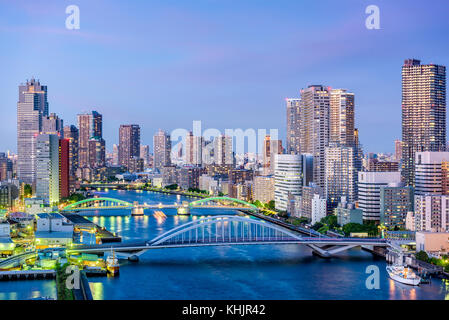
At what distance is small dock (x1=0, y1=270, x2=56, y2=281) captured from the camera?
6.90m

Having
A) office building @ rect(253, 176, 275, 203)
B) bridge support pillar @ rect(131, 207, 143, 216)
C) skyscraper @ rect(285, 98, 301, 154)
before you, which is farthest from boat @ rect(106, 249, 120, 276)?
skyscraper @ rect(285, 98, 301, 154)

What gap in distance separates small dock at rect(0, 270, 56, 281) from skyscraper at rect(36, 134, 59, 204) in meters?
10.4

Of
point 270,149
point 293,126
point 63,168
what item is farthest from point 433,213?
point 293,126

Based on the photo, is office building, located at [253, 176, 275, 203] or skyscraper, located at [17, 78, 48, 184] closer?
office building, located at [253, 176, 275, 203]

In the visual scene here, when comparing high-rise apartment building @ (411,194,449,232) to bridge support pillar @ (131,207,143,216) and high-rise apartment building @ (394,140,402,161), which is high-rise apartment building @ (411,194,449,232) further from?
high-rise apartment building @ (394,140,402,161)

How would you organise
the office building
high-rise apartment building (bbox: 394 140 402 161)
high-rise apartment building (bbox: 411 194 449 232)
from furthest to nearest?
high-rise apartment building (bbox: 394 140 402 161), the office building, high-rise apartment building (bbox: 411 194 449 232)

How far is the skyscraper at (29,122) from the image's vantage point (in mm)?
27141

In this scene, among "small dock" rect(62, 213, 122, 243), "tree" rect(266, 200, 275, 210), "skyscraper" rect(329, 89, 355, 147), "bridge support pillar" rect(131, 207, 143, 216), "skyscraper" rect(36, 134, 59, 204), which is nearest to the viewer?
"small dock" rect(62, 213, 122, 243)

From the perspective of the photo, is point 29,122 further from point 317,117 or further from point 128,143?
point 128,143

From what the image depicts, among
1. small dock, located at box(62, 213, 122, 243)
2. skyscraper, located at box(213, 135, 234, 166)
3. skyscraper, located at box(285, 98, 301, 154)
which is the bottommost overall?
small dock, located at box(62, 213, 122, 243)

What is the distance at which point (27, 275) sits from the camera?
22.7ft

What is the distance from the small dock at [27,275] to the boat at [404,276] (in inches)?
165

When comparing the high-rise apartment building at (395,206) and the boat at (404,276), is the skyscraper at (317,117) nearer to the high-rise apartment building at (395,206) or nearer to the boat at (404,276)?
the high-rise apartment building at (395,206)
